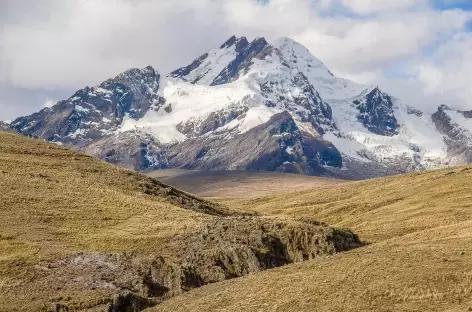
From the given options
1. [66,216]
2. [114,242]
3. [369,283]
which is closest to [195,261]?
[114,242]

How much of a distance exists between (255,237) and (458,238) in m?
28.3

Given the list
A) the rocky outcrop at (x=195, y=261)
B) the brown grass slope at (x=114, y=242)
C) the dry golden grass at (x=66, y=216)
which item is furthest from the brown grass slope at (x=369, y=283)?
the dry golden grass at (x=66, y=216)

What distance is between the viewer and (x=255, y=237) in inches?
3125

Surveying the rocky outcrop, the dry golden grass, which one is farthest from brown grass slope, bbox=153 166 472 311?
the dry golden grass

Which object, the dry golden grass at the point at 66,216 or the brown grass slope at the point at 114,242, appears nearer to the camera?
the brown grass slope at the point at 114,242

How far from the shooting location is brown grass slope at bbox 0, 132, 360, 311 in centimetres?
5938

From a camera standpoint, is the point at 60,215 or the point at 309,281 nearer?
the point at 309,281

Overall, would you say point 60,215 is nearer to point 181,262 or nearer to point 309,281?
point 181,262

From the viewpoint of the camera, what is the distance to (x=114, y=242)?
249 ft

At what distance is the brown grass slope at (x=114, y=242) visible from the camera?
59375 mm

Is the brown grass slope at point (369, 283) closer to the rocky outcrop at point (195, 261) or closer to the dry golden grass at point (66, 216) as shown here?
the rocky outcrop at point (195, 261)

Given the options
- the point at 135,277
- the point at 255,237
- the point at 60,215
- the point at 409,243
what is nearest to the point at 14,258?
the point at 135,277

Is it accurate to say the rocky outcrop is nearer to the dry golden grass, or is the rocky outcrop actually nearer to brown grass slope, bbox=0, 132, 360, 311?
brown grass slope, bbox=0, 132, 360, 311

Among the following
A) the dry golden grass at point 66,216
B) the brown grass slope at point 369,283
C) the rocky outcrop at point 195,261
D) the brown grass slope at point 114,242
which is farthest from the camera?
the dry golden grass at point 66,216
